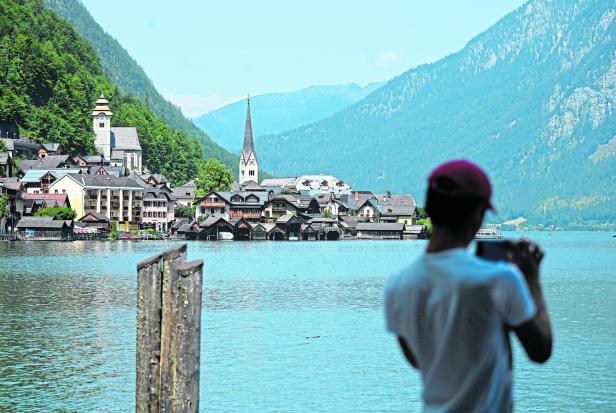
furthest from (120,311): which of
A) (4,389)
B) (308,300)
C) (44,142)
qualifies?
(44,142)

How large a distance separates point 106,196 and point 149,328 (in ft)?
434

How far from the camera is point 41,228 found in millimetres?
124938

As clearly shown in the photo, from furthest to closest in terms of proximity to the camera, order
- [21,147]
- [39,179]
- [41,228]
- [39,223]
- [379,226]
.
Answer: [379,226] → [21,147] → [39,179] → [41,228] → [39,223]

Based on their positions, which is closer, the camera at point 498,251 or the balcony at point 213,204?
the camera at point 498,251

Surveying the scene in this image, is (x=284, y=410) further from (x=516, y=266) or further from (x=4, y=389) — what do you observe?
(x=516, y=266)

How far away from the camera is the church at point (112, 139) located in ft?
603

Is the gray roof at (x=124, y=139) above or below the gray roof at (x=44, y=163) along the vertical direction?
above

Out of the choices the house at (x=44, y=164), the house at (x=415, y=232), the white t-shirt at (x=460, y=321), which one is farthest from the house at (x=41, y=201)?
the white t-shirt at (x=460, y=321)

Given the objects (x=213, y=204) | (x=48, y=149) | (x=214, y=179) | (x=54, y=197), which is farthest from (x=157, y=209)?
(x=54, y=197)

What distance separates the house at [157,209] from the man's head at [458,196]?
5711 inches

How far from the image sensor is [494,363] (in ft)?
18.1

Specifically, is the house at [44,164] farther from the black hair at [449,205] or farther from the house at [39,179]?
the black hair at [449,205]

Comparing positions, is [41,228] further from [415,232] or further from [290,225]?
[415,232]

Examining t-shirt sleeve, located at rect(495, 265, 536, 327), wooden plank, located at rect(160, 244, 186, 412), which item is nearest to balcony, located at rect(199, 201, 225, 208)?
wooden plank, located at rect(160, 244, 186, 412)
